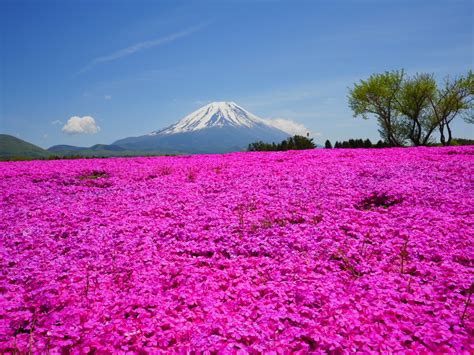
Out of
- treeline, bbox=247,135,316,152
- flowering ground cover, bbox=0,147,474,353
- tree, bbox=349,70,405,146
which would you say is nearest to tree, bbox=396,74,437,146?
tree, bbox=349,70,405,146

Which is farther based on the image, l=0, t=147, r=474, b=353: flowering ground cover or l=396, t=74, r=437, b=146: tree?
l=396, t=74, r=437, b=146: tree

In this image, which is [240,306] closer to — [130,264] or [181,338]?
[181,338]

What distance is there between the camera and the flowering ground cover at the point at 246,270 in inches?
187

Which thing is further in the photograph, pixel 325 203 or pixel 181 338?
pixel 325 203

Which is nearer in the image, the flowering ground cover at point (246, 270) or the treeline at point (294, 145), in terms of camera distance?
the flowering ground cover at point (246, 270)

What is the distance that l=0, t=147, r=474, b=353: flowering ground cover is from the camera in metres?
4.74

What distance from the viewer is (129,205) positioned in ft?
40.3

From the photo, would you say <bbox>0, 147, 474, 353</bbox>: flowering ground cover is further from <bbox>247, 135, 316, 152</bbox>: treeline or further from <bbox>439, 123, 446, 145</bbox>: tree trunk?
<bbox>439, 123, 446, 145</bbox>: tree trunk

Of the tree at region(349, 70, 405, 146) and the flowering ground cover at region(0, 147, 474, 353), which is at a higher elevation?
the tree at region(349, 70, 405, 146)

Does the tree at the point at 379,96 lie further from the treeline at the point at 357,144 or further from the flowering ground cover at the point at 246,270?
the flowering ground cover at the point at 246,270

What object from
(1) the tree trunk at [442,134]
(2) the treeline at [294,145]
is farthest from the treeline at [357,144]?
(1) the tree trunk at [442,134]

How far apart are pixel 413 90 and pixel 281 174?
49.1 m

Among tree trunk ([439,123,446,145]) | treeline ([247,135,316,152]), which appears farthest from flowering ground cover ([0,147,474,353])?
tree trunk ([439,123,446,145])

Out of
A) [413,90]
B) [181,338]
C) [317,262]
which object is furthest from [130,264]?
[413,90]
